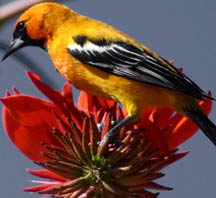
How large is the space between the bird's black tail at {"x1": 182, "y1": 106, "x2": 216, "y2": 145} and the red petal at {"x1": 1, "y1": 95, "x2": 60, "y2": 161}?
621 mm

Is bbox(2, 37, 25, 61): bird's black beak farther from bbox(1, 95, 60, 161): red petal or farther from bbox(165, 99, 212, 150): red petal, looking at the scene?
bbox(165, 99, 212, 150): red petal

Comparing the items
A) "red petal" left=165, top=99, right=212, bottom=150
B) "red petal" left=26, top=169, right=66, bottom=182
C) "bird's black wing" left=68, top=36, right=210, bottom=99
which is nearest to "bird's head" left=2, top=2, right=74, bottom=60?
"bird's black wing" left=68, top=36, right=210, bottom=99

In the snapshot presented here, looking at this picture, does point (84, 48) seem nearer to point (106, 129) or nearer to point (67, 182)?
point (106, 129)

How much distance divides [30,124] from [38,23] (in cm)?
75

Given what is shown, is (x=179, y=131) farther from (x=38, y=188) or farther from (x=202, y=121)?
(x=38, y=188)

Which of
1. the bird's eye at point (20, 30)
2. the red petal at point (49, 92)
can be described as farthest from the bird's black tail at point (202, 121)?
the bird's eye at point (20, 30)

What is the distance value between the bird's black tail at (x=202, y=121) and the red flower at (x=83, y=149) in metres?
0.22

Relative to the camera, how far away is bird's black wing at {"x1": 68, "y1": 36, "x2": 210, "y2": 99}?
2.31 meters

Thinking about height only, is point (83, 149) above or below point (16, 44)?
below

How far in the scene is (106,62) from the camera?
2455 mm

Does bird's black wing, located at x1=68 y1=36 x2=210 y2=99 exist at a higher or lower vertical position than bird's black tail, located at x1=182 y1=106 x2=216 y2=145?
higher

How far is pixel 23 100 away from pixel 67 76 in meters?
0.65

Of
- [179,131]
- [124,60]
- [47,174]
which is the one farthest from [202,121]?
[47,174]

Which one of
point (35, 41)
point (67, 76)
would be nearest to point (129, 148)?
point (67, 76)
